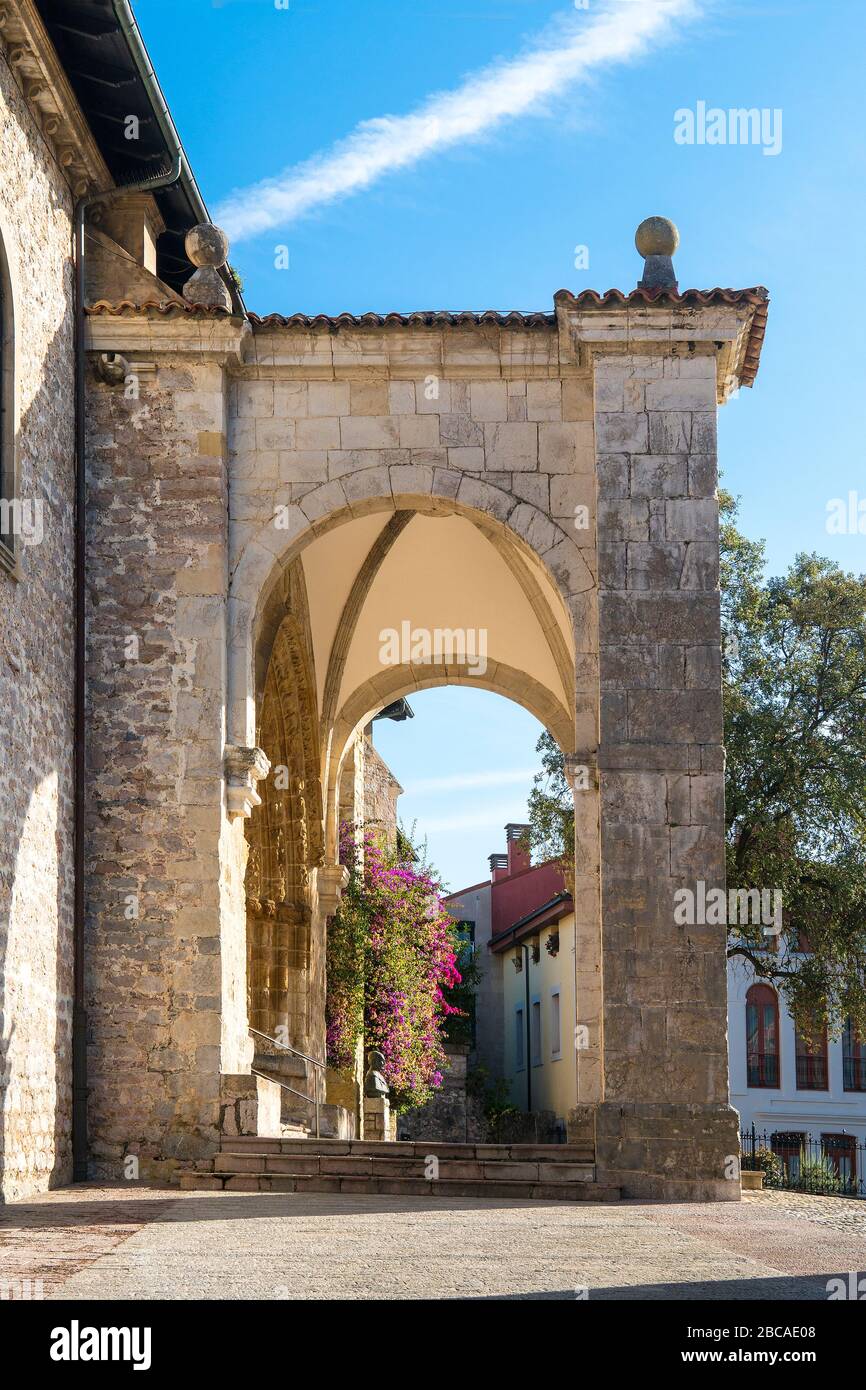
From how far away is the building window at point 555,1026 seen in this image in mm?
35000

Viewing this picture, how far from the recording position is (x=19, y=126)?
1193cm

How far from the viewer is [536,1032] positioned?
37250 millimetres

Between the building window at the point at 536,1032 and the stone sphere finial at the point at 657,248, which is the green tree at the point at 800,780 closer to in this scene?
the stone sphere finial at the point at 657,248

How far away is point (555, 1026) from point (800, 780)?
57.3ft

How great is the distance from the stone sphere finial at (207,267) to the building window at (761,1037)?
24.1 m

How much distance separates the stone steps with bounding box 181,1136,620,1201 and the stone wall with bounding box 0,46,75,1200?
1.28 metres

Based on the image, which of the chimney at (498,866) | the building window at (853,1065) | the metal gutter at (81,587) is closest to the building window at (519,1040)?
the chimney at (498,866)

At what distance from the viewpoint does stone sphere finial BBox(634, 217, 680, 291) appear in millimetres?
13773

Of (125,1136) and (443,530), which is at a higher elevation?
(443,530)

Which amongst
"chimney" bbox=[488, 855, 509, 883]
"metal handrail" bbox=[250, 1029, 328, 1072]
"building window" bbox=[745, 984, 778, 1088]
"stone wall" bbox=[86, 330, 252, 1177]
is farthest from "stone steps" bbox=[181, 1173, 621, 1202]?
"chimney" bbox=[488, 855, 509, 883]

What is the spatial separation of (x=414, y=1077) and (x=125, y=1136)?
10.3m

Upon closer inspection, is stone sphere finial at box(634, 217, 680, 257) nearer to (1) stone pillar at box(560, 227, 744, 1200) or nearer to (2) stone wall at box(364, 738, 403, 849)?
(1) stone pillar at box(560, 227, 744, 1200)
